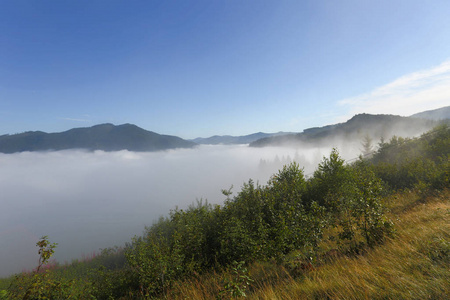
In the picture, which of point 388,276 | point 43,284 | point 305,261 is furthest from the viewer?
point 305,261

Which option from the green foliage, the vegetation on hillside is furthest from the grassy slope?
the green foliage

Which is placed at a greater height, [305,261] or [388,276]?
[388,276]

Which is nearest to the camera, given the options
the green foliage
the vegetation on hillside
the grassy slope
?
the grassy slope

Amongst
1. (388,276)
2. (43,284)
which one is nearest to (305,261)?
(388,276)

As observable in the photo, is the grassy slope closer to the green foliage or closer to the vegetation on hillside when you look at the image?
the vegetation on hillside

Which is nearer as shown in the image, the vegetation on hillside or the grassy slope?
the grassy slope

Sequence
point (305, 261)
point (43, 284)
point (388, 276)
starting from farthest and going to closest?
point (305, 261) < point (43, 284) < point (388, 276)

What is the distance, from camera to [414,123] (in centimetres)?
19812

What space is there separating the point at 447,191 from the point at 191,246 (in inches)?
755

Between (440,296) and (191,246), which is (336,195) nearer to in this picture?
(191,246)

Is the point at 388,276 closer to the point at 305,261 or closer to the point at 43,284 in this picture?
the point at 305,261

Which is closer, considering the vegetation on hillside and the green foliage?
the vegetation on hillside

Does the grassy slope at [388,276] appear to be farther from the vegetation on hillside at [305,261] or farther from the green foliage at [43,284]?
the green foliage at [43,284]

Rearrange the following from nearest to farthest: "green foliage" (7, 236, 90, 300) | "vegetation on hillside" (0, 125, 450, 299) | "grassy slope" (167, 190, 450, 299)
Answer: "grassy slope" (167, 190, 450, 299), "vegetation on hillside" (0, 125, 450, 299), "green foliage" (7, 236, 90, 300)
